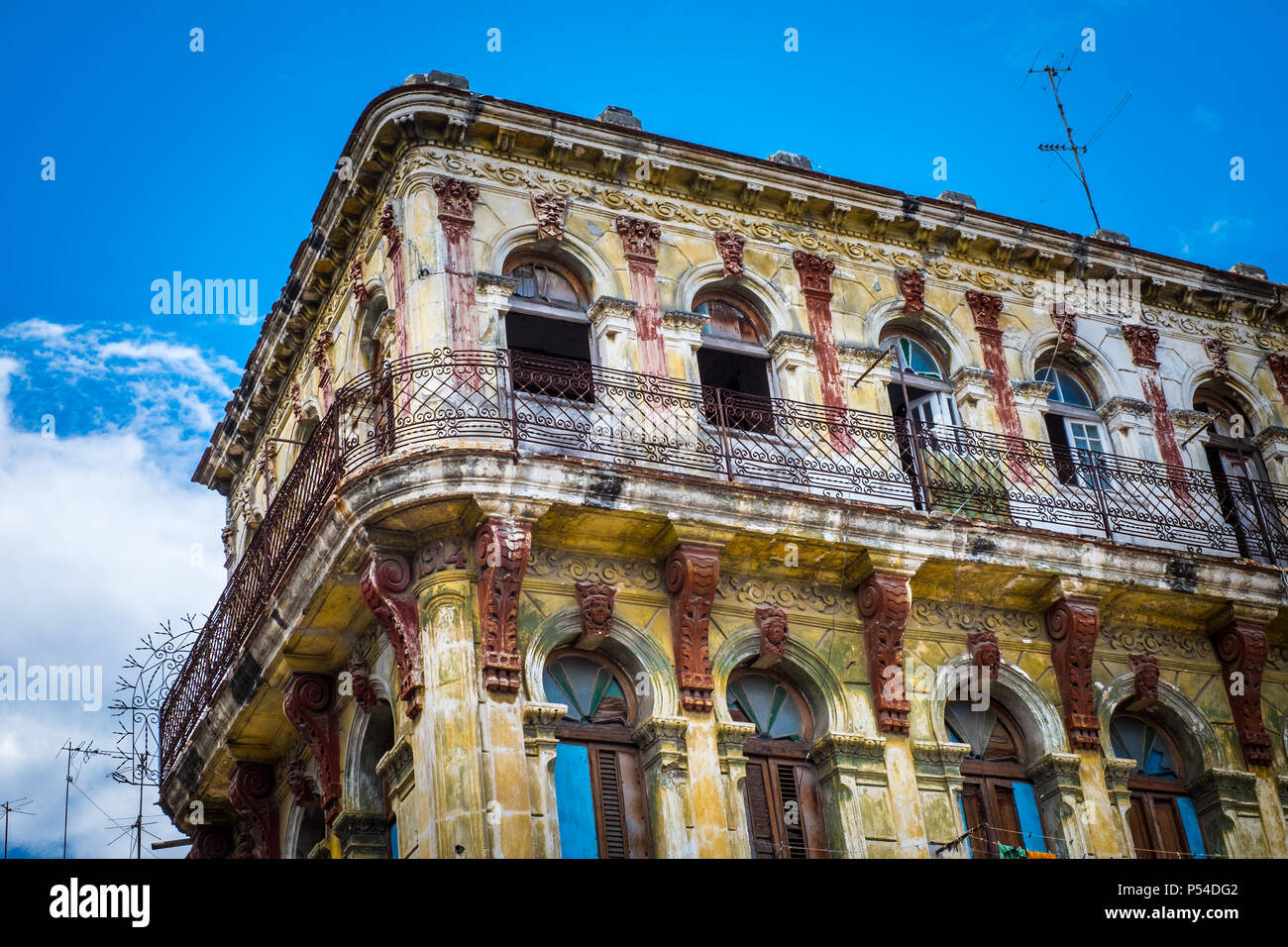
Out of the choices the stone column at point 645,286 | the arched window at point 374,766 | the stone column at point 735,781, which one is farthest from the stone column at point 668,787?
the stone column at point 645,286

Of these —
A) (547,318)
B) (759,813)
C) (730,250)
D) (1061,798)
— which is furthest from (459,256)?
(1061,798)

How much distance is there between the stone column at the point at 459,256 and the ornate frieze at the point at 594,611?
2669 millimetres

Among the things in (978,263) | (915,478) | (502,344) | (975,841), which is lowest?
(975,841)

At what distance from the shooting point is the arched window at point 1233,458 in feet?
65.9

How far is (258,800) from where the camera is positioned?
19.5 metres

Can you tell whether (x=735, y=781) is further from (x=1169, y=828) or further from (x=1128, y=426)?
(x=1128, y=426)

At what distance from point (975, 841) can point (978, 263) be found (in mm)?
7125

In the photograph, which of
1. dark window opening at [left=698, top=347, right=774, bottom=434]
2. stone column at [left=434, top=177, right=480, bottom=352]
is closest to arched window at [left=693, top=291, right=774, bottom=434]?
dark window opening at [left=698, top=347, right=774, bottom=434]

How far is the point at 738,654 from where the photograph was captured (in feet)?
55.0

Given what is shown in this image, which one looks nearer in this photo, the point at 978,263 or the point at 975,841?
the point at 975,841

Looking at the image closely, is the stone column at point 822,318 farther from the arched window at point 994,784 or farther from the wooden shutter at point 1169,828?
the wooden shutter at point 1169,828
